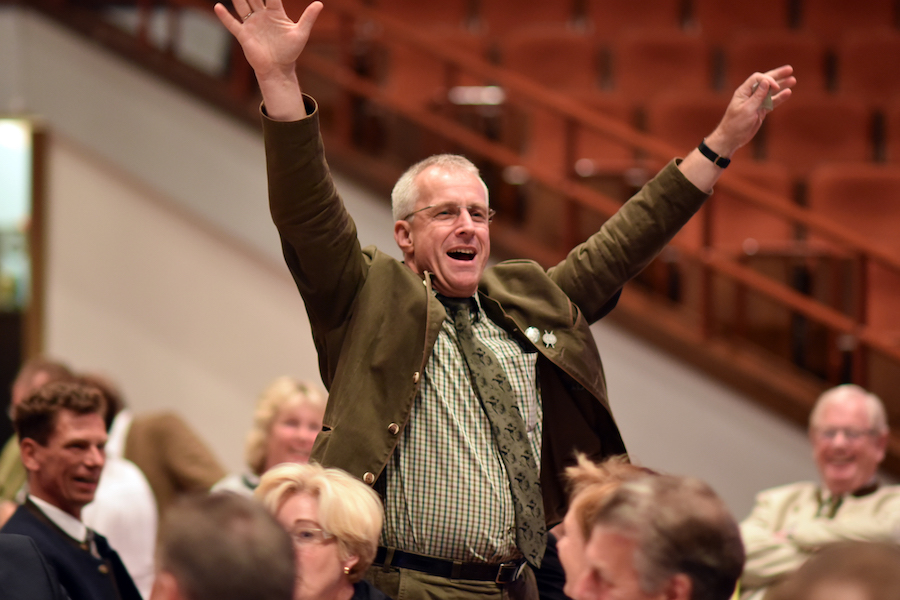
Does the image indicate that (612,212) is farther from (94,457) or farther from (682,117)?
(94,457)

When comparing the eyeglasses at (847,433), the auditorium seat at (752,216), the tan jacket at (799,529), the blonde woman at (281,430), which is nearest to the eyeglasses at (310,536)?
the blonde woman at (281,430)

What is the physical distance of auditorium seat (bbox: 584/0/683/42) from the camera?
Answer: 6375 millimetres

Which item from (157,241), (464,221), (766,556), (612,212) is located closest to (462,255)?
(464,221)

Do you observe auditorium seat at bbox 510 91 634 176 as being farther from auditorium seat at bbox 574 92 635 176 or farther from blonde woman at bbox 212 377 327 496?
blonde woman at bbox 212 377 327 496

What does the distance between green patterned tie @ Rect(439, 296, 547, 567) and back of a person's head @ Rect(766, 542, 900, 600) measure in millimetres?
791

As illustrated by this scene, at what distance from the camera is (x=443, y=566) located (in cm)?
184

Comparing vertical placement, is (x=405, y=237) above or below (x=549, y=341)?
above

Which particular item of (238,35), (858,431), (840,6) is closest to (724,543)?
(238,35)

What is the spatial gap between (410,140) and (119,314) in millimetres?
1514

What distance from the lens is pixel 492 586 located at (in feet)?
6.15

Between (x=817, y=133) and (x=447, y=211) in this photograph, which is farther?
(x=817, y=133)

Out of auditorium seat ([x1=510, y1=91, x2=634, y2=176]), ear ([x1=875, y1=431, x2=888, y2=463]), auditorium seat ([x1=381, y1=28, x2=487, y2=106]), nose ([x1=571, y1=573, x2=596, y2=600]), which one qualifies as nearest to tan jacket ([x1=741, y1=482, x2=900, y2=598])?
ear ([x1=875, y1=431, x2=888, y2=463])

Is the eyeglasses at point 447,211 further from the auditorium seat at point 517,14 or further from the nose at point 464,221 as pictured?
the auditorium seat at point 517,14

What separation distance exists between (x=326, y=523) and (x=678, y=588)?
63 centimetres
